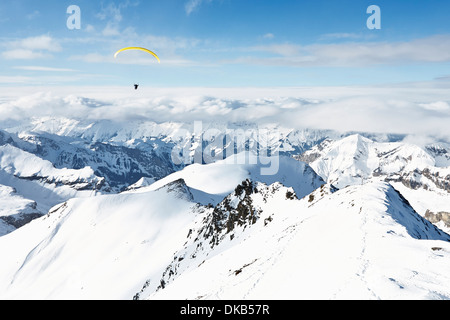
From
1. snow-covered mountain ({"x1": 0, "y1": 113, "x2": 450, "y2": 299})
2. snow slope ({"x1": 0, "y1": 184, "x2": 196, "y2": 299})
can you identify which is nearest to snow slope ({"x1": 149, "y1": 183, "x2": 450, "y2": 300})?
snow-covered mountain ({"x1": 0, "y1": 113, "x2": 450, "y2": 299})

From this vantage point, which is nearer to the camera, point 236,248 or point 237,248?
point 237,248

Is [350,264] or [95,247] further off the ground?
[350,264]

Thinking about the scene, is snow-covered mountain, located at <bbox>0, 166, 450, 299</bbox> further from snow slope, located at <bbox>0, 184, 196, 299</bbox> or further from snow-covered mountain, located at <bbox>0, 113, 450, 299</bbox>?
snow slope, located at <bbox>0, 184, 196, 299</bbox>

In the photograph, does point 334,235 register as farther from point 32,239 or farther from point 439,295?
point 32,239

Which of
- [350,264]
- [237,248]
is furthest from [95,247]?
[350,264]

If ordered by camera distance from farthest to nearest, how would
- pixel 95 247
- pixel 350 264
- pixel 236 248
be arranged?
pixel 95 247 → pixel 236 248 → pixel 350 264

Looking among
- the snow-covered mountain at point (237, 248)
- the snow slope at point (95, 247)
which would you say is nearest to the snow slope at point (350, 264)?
the snow-covered mountain at point (237, 248)

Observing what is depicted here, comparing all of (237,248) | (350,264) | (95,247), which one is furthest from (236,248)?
(95,247)

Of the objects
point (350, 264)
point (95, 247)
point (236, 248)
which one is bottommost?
point (95, 247)

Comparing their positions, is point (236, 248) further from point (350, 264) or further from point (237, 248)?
point (350, 264)

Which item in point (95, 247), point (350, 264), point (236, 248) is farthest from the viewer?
point (95, 247)

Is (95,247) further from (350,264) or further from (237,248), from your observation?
(350,264)
